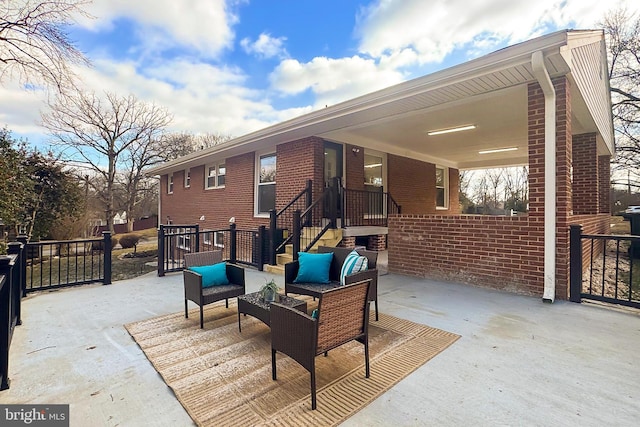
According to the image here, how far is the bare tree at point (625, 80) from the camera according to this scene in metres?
12.5

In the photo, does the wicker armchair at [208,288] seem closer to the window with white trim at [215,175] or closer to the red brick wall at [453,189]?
the window with white trim at [215,175]

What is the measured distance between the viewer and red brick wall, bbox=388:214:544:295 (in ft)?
14.6

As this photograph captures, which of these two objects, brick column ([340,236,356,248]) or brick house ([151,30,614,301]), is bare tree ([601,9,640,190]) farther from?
brick column ([340,236,356,248])

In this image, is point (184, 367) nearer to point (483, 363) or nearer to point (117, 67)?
point (483, 363)

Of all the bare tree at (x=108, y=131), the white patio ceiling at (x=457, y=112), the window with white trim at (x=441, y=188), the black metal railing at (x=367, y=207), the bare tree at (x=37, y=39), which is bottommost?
the black metal railing at (x=367, y=207)

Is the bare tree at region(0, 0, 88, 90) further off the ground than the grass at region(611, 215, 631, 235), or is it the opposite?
the bare tree at region(0, 0, 88, 90)

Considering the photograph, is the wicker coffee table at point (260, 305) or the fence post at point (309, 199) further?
the fence post at point (309, 199)

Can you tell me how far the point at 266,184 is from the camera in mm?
8742

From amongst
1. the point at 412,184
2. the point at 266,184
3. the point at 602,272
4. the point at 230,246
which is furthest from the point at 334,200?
the point at 602,272

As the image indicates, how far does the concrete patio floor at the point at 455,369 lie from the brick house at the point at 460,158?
104 centimetres

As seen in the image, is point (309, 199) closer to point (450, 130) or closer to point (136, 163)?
point (450, 130)

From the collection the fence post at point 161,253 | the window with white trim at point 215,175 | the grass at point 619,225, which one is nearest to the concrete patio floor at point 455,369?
the fence post at point 161,253

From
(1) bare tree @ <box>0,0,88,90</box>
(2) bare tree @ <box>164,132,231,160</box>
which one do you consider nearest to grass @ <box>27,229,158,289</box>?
(1) bare tree @ <box>0,0,88,90</box>

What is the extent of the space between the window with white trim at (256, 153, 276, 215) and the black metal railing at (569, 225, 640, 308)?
6.45m
